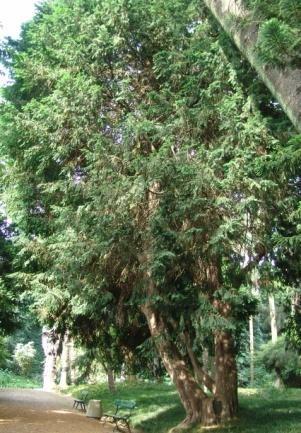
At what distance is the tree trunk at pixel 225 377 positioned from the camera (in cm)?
1085

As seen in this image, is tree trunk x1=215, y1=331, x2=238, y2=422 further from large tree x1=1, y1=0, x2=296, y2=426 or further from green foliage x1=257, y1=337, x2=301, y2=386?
green foliage x1=257, y1=337, x2=301, y2=386

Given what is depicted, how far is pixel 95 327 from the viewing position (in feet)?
44.2

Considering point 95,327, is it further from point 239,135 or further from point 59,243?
point 239,135

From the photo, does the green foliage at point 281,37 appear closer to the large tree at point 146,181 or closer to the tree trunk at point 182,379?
the large tree at point 146,181

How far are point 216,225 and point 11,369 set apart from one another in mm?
42562

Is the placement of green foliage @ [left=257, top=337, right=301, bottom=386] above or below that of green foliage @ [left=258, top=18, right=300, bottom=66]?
below

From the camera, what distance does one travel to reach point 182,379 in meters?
11.2

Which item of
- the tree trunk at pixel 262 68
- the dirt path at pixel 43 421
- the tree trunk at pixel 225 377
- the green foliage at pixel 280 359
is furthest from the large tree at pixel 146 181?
the green foliage at pixel 280 359

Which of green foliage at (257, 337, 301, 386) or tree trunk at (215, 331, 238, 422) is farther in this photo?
green foliage at (257, 337, 301, 386)

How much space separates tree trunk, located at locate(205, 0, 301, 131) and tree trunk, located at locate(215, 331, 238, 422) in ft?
24.3

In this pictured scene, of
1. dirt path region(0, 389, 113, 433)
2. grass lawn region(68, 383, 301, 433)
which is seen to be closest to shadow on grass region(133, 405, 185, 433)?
grass lawn region(68, 383, 301, 433)

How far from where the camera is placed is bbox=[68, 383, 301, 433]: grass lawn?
10.4 metres

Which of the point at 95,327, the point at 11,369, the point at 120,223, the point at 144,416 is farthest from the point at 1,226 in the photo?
the point at 11,369

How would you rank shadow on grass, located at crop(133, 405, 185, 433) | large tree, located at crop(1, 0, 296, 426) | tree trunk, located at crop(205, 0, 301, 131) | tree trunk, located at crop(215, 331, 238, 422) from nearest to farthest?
tree trunk, located at crop(205, 0, 301, 131)
large tree, located at crop(1, 0, 296, 426)
tree trunk, located at crop(215, 331, 238, 422)
shadow on grass, located at crop(133, 405, 185, 433)
